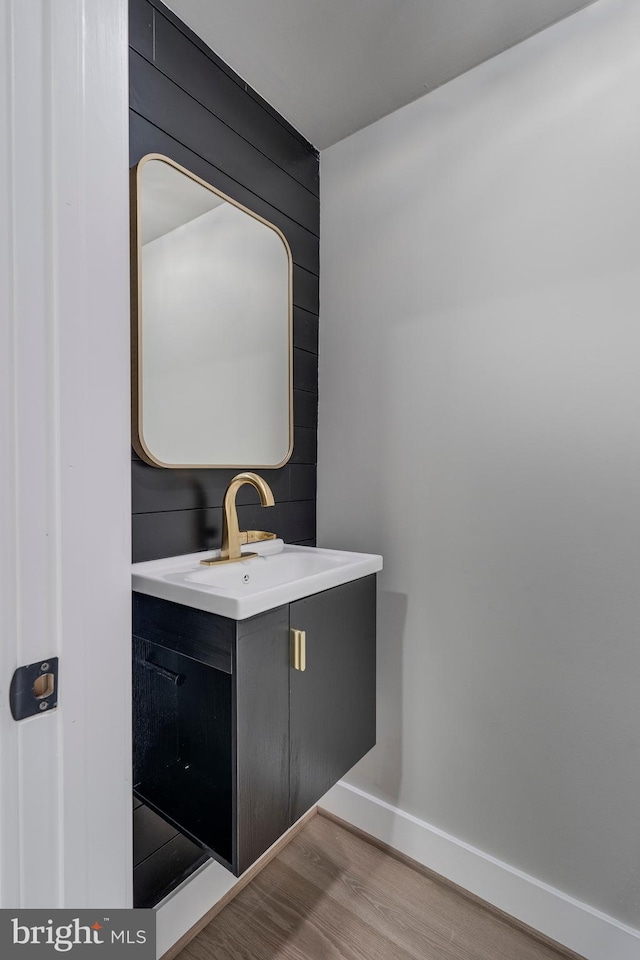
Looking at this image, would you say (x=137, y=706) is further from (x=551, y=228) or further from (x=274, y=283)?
(x=551, y=228)

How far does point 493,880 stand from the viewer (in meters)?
1.34

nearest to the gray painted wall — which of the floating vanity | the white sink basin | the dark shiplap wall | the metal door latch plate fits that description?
the dark shiplap wall

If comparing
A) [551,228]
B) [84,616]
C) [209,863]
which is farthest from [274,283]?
[209,863]

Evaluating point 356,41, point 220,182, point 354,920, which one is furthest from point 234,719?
point 356,41

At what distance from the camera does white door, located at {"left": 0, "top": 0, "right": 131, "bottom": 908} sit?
2.25 ft

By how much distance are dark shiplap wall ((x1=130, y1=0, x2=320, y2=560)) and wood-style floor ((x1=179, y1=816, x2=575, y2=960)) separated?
101 cm

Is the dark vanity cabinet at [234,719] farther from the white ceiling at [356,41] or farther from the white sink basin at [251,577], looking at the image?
the white ceiling at [356,41]

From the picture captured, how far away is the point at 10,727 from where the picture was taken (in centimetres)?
68

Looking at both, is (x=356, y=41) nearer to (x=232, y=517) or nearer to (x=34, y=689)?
(x=232, y=517)

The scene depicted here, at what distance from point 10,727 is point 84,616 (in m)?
0.19

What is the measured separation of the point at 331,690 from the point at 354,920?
0.65 meters

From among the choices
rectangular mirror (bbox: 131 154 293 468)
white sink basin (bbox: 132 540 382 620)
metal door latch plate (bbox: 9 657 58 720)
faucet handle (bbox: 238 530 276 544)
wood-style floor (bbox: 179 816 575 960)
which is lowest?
wood-style floor (bbox: 179 816 575 960)

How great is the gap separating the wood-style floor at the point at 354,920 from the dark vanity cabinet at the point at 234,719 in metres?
0.41

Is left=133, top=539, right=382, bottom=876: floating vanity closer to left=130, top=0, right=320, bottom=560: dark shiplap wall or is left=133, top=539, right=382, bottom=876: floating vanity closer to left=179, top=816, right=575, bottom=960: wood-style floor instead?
left=130, top=0, right=320, bottom=560: dark shiplap wall
